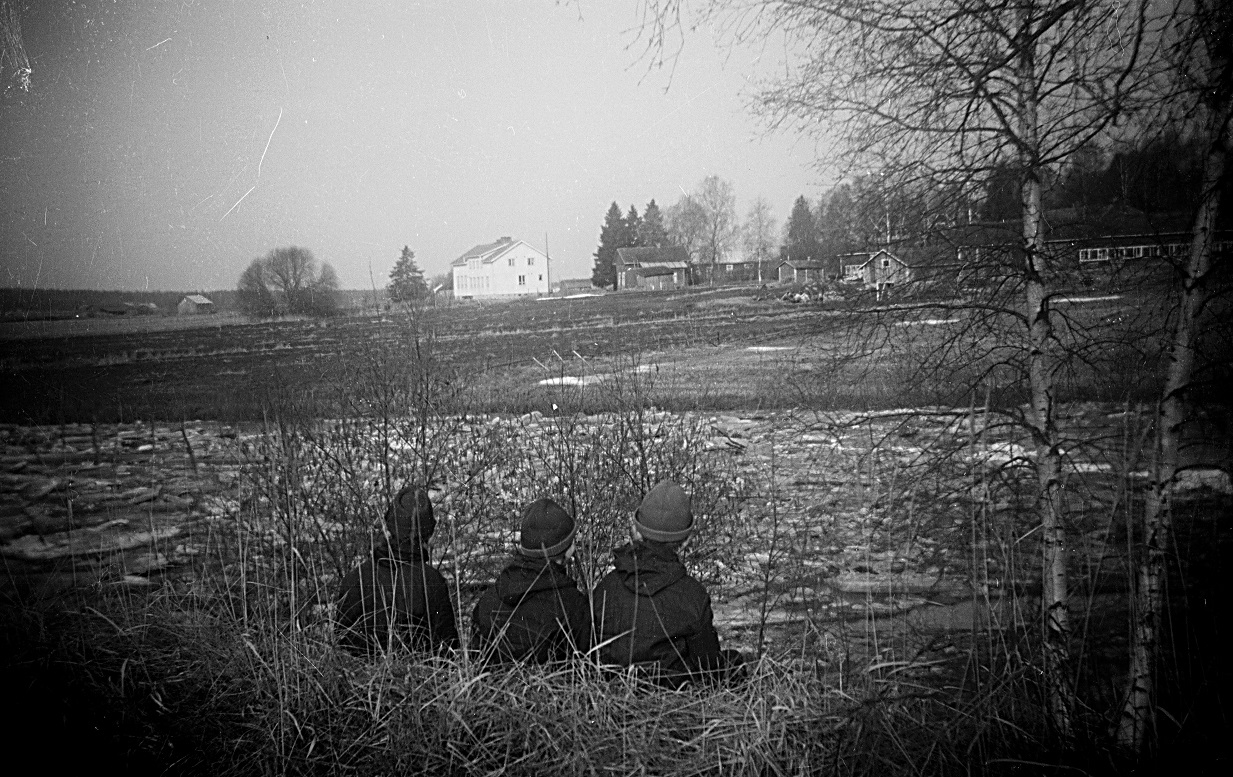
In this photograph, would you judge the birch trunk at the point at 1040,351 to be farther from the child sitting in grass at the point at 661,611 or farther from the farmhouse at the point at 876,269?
the child sitting in grass at the point at 661,611

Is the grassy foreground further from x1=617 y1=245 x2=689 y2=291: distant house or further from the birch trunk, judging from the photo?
x1=617 y1=245 x2=689 y2=291: distant house

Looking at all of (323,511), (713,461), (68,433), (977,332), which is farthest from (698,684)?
(68,433)

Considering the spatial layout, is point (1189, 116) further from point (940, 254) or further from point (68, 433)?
point (68, 433)

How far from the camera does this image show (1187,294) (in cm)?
339

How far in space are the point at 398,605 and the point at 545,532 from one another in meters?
0.94

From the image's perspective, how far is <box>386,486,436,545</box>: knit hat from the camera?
148 inches

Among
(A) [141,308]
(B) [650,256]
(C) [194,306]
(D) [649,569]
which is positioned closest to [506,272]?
(C) [194,306]

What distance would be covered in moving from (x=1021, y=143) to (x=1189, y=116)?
3.12 feet

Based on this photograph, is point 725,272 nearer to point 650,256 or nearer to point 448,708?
point 650,256

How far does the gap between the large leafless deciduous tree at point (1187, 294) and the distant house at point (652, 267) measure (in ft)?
189

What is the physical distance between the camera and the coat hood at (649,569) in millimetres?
3283

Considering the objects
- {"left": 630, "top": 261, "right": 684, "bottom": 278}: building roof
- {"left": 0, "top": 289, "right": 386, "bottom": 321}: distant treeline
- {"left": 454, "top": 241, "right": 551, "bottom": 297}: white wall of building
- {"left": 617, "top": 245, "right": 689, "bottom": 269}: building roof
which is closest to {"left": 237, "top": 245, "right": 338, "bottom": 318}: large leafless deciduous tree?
{"left": 0, "top": 289, "right": 386, "bottom": 321}: distant treeline

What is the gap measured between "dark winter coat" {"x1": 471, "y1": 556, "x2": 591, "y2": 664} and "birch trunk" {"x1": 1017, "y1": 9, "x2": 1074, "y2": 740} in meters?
2.51

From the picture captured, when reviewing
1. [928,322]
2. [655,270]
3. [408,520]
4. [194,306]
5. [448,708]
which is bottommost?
[448,708]
